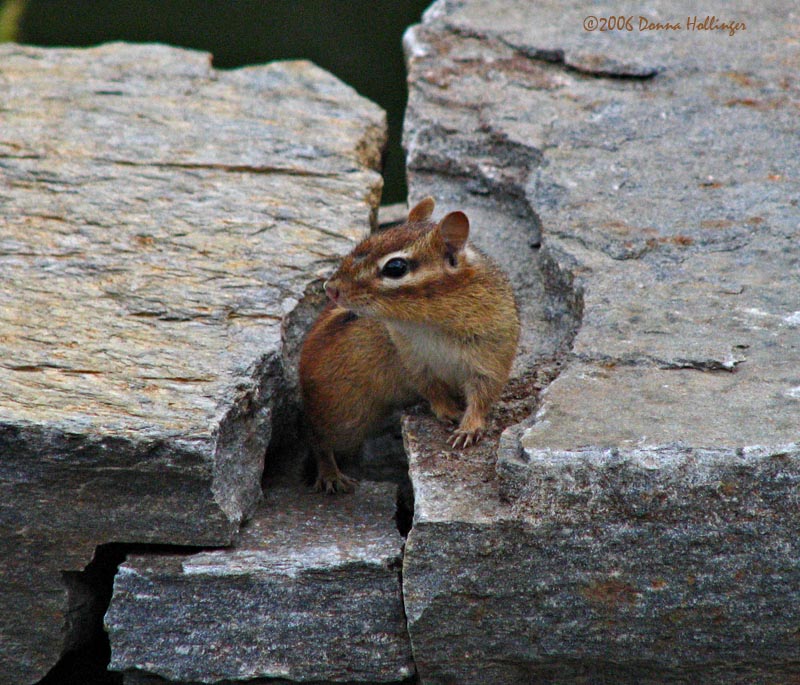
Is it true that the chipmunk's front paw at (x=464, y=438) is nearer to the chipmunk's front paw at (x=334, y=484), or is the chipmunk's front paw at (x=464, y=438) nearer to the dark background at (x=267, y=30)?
the chipmunk's front paw at (x=334, y=484)

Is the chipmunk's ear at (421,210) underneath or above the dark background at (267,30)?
above

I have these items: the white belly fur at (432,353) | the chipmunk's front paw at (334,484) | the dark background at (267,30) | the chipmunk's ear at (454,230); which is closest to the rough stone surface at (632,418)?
the white belly fur at (432,353)

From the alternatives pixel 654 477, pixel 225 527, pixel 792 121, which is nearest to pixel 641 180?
pixel 792 121

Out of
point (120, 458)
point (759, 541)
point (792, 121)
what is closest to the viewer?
point (759, 541)

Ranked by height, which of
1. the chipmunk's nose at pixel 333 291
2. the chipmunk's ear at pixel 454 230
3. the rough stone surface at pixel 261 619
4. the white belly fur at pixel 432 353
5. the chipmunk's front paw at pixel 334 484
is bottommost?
the chipmunk's front paw at pixel 334 484

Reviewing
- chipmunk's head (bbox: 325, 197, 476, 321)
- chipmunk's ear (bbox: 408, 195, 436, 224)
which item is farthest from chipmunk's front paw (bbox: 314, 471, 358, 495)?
chipmunk's ear (bbox: 408, 195, 436, 224)

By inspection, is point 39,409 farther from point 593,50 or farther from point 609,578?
point 593,50
